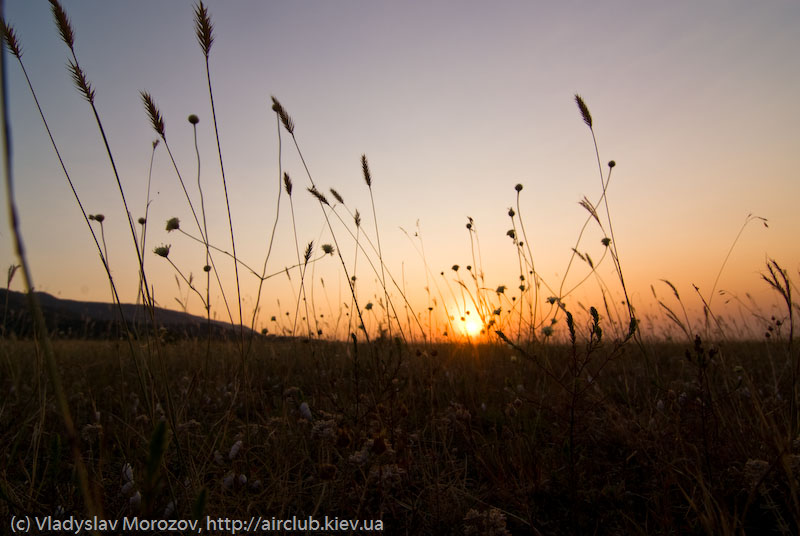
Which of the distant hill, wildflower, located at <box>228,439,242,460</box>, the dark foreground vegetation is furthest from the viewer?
the distant hill

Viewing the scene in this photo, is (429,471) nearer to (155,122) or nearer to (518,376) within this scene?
(518,376)

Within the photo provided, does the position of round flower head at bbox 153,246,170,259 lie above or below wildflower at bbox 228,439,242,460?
above

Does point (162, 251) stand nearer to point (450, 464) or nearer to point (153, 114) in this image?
point (153, 114)

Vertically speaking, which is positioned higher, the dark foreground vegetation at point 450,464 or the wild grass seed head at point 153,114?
the wild grass seed head at point 153,114

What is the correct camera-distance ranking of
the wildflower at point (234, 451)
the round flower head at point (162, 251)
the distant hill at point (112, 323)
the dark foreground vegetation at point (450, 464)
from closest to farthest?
the dark foreground vegetation at point (450, 464)
the wildflower at point (234, 451)
the round flower head at point (162, 251)
the distant hill at point (112, 323)

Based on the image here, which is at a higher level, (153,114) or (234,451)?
(153,114)

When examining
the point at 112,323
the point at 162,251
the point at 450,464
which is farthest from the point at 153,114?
the point at 112,323

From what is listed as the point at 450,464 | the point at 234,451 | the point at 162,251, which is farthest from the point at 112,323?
the point at 450,464

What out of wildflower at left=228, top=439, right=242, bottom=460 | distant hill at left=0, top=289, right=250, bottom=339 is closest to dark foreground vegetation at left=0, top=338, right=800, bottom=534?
wildflower at left=228, top=439, right=242, bottom=460

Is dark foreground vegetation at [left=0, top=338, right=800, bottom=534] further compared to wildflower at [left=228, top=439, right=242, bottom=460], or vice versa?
wildflower at [left=228, top=439, right=242, bottom=460]

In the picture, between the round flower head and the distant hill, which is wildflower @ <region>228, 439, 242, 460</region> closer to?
the distant hill

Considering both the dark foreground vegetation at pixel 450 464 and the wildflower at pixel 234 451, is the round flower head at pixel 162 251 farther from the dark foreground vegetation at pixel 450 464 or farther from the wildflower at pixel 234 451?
the wildflower at pixel 234 451

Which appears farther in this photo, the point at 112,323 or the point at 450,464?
the point at 112,323

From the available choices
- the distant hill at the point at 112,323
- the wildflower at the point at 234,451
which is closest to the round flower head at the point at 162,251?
the distant hill at the point at 112,323
